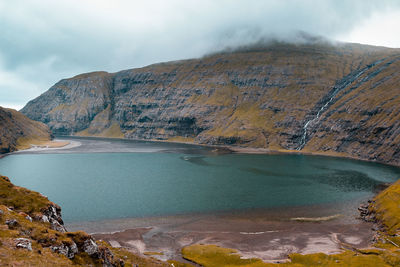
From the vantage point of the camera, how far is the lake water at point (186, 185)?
95.9 meters

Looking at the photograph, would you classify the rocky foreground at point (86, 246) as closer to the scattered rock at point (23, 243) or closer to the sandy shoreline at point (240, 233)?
the scattered rock at point (23, 243)

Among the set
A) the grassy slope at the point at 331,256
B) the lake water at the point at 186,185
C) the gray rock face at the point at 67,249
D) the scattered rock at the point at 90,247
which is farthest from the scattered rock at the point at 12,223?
the lake water at the point at 186,185

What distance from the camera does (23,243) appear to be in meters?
27.1

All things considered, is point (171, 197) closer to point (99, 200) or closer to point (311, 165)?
point (99, 200)

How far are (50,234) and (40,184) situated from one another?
111922mm

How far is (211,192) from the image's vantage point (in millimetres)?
114375

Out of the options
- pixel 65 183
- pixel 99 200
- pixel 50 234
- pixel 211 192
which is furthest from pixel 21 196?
pixel 65 183

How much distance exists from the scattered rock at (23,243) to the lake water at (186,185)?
59555 mm

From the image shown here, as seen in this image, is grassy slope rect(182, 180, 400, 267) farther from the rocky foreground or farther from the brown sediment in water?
the brown sediment in water

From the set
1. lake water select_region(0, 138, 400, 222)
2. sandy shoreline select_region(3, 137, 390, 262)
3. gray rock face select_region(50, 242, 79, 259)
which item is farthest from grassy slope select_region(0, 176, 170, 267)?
lake water select_region(0, 138, 400, 222)

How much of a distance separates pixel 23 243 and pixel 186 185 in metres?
101

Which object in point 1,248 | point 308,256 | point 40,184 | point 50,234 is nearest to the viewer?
point 1,248

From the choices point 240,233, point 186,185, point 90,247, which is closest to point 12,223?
point 90,247

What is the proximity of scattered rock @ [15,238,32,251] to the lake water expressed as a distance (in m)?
59.6
